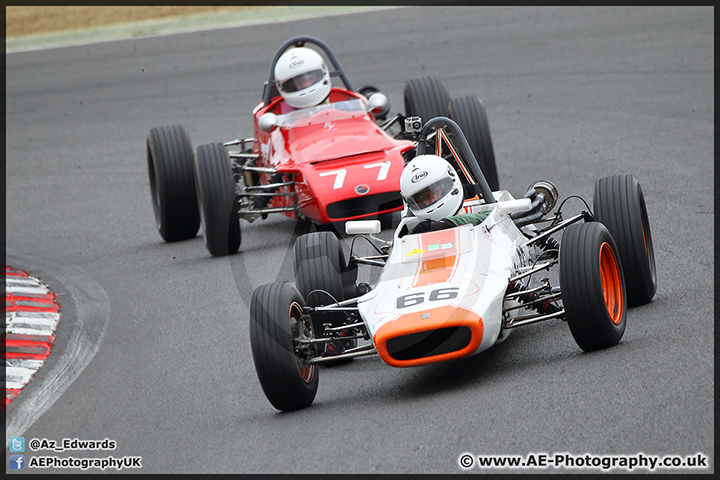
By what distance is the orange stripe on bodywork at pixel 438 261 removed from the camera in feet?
22.2

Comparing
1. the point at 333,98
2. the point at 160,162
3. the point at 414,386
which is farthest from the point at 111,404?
the point at 333,98

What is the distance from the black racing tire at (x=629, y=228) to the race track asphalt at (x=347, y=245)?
0.57 feet

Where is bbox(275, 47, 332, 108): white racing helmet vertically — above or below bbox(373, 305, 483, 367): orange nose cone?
above

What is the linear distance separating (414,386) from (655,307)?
196 cm

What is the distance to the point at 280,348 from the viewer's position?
250 inches

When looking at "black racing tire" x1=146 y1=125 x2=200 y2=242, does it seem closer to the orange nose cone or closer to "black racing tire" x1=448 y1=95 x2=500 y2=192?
"black racing tire" x1=448 y1=95 x2=500 y2=192

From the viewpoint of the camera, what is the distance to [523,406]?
19.3ft

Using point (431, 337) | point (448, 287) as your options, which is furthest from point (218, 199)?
point (431, 337)

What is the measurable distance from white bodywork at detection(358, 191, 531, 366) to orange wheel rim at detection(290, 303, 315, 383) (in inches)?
16.1

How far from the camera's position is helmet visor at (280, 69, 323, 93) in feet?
39.8

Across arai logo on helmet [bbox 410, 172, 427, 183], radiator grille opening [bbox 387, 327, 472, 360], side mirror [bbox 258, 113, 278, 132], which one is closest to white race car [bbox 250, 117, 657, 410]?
radiator grille opening [bbox 387, 327, 472, 360]

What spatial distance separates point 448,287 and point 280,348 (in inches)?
44.2

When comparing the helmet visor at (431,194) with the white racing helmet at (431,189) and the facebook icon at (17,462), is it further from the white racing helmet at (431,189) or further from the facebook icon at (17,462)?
the facebook icon at (17,462)

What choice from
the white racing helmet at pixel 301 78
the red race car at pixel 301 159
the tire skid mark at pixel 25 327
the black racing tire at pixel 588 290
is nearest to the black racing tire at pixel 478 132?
the red race car at pixel 301 159
